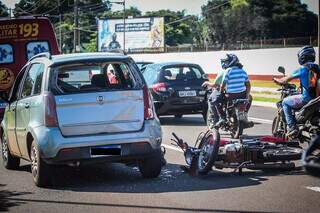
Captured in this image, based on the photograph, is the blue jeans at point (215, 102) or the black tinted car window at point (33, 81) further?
the blue jeans at point (215, 102)

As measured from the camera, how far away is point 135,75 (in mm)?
8500

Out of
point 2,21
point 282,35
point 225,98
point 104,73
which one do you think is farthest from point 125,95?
point 282,35

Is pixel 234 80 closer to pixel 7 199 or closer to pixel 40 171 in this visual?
pixel 40 171

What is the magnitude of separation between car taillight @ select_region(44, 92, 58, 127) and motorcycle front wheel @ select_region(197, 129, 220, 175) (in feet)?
6.84

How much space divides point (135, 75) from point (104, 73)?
1036mm

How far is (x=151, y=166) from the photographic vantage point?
8469 mm

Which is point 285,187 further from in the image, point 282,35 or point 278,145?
point 282,35

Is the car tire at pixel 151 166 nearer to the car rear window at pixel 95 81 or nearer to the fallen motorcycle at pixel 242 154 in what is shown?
the fallen motorcycle at pixel 242 154

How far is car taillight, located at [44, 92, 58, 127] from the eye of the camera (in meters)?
7.91

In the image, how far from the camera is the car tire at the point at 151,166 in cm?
841

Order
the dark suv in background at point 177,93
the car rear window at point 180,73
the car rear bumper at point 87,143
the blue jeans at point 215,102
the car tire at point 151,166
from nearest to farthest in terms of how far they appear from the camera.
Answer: the car rear bumper at point 87,143 → the car tire at point 151,166 → the blue jeans at point 215,102 → the dark suv in background at point 177,93 → the car rear window at point 180,73

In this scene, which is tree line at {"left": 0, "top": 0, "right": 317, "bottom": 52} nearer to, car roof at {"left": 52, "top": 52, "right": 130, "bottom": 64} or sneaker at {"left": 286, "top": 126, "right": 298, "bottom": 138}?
sneaker at {"left": 286, "top": 126, "right": 298, "bottom": 138}

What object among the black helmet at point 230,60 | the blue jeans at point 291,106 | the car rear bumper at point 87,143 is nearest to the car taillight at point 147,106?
the car rear bumper at point 87,143

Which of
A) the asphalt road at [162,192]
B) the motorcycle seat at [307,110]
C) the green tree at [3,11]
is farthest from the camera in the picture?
the green tree at [3,11]
